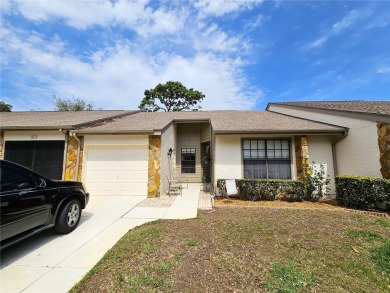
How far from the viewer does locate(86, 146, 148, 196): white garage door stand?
26.8 ft

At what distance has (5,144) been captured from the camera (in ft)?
27.8

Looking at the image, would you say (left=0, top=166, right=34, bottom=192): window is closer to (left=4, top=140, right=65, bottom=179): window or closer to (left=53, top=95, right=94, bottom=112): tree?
(left=4, top=140, right=65, bottom=179): window

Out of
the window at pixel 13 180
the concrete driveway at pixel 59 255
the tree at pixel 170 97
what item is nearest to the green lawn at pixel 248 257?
the concrete driveway at pixel 59 255

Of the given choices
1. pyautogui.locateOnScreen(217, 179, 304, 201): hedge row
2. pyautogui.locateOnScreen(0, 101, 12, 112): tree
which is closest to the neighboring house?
pyautogui.locateOnScreen(217, 179, 304, 201): hedge row

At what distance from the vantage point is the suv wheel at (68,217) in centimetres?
440

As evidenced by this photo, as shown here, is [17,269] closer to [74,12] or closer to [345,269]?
[345,269]

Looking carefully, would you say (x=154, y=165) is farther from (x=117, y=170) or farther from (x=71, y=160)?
(x=71, y=160)

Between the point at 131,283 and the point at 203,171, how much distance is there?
10393mm

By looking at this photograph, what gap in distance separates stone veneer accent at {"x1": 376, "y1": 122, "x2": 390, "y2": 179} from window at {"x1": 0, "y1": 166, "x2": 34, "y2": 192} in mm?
10289

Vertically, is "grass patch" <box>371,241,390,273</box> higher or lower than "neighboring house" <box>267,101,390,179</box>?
lower

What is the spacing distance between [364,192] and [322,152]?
2573 mm

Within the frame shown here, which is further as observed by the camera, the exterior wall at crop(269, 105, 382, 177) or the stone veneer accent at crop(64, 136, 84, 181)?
the stone veneer accent at crop(64, 136, 84, 181)

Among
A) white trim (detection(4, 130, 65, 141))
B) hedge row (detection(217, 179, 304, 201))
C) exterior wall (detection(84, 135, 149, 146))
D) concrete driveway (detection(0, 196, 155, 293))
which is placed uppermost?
white trim (detection(4, 130, 65, 141))

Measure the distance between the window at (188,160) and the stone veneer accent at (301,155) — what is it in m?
6.75
